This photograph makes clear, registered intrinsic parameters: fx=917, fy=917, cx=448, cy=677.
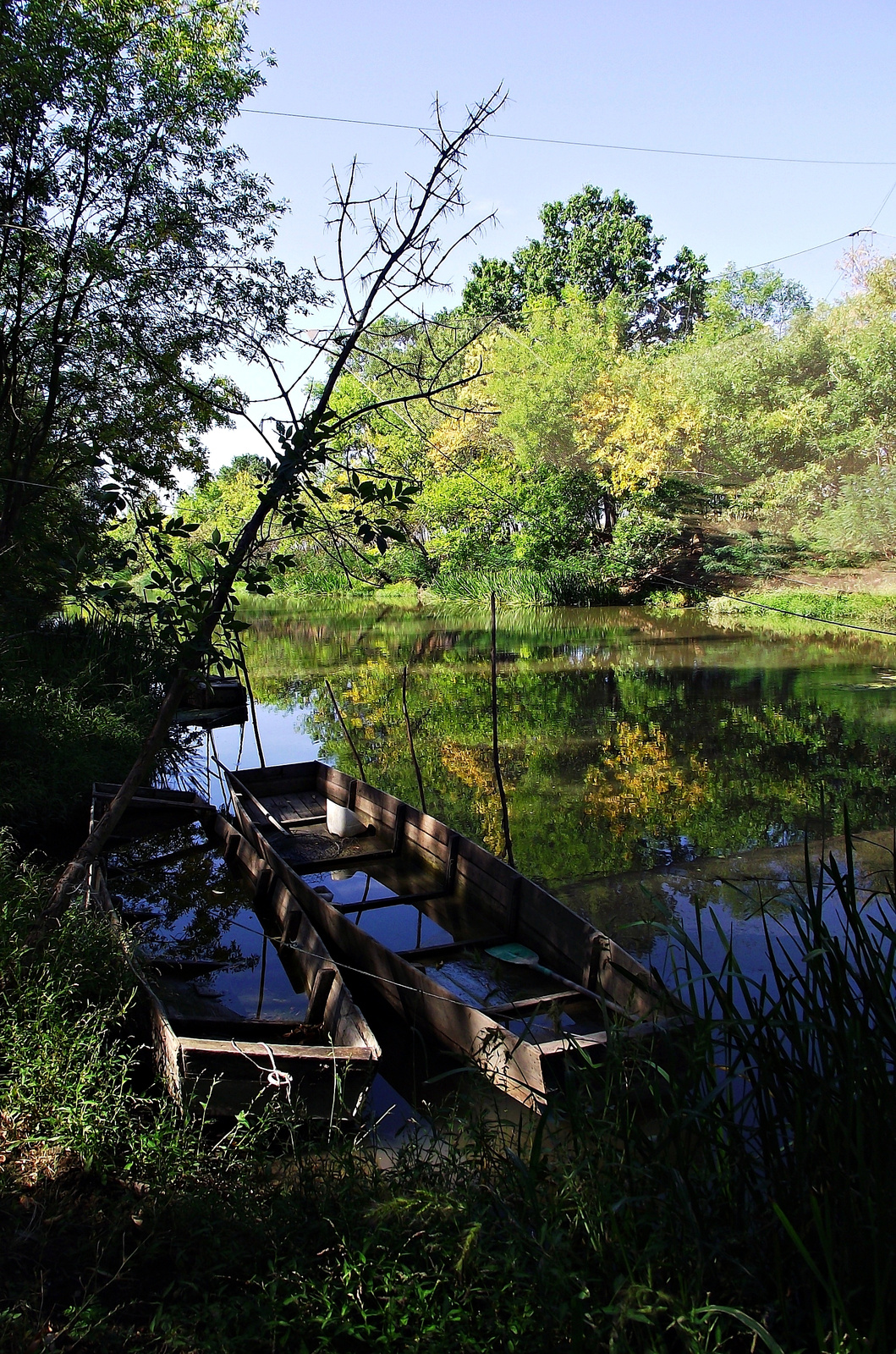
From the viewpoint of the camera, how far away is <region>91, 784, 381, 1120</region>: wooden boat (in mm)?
3480

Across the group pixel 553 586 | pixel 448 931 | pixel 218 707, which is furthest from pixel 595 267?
pixel 448 931

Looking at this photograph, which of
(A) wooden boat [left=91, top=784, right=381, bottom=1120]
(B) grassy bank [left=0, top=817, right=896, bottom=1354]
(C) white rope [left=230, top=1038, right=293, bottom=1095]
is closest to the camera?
(B) grassy bank [left=0, top=817, right=896, bottom=1354]

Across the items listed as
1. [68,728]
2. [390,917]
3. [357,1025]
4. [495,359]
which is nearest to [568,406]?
[495,359]

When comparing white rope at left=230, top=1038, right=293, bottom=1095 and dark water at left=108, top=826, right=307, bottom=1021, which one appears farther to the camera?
dark water at left=108, top=826, right=307, bottom=1021

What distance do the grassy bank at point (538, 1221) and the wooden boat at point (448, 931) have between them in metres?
0.30

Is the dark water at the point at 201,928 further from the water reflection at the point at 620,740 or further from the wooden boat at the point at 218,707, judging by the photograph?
the wooden boat at the point at 218,707

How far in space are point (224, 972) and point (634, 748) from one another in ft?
20.6

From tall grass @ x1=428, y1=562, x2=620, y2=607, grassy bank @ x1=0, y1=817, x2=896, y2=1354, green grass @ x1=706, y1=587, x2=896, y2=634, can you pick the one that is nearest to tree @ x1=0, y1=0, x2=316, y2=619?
grassy bank @ x1=0, y1=817, x2=896, y2=1354

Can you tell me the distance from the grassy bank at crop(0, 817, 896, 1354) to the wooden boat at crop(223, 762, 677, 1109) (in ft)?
1.00

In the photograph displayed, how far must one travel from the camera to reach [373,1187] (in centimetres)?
264

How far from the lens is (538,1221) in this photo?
6.92 ft

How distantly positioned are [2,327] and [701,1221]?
10143 millimetres

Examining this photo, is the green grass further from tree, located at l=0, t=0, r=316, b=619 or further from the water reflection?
tree, located at l=0, t=0, r=316, b=619

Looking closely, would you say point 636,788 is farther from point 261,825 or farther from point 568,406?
point 568,406
